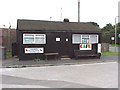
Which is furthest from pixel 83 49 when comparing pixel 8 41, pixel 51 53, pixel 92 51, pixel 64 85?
pixel 64 85

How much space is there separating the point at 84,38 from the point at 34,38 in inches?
194

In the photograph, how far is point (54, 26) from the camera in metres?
26.7

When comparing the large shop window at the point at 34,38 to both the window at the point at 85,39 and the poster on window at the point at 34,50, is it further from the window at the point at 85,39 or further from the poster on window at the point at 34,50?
the window at the point at 85,39

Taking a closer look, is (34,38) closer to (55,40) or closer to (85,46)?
(55,40)

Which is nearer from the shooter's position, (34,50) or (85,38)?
(34,50)

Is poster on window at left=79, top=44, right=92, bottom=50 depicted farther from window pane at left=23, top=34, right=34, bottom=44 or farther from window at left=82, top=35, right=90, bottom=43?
window pane at left=23, top=34, right=34, bottom=44

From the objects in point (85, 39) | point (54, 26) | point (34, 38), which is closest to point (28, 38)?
point (34, 38)


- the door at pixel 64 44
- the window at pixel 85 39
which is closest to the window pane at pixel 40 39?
the door at pixel 64 44

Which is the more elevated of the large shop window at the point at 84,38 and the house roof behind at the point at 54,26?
the house roof behind at the point at 54,26

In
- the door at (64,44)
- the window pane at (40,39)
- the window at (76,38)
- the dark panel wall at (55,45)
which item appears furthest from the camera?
the window at (76,38)

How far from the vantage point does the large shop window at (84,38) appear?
2633cm

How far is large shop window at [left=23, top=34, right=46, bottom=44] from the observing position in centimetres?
2448

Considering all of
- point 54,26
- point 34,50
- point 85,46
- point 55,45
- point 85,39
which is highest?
point 54,26

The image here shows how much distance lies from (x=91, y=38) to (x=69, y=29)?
2388 millimetres
